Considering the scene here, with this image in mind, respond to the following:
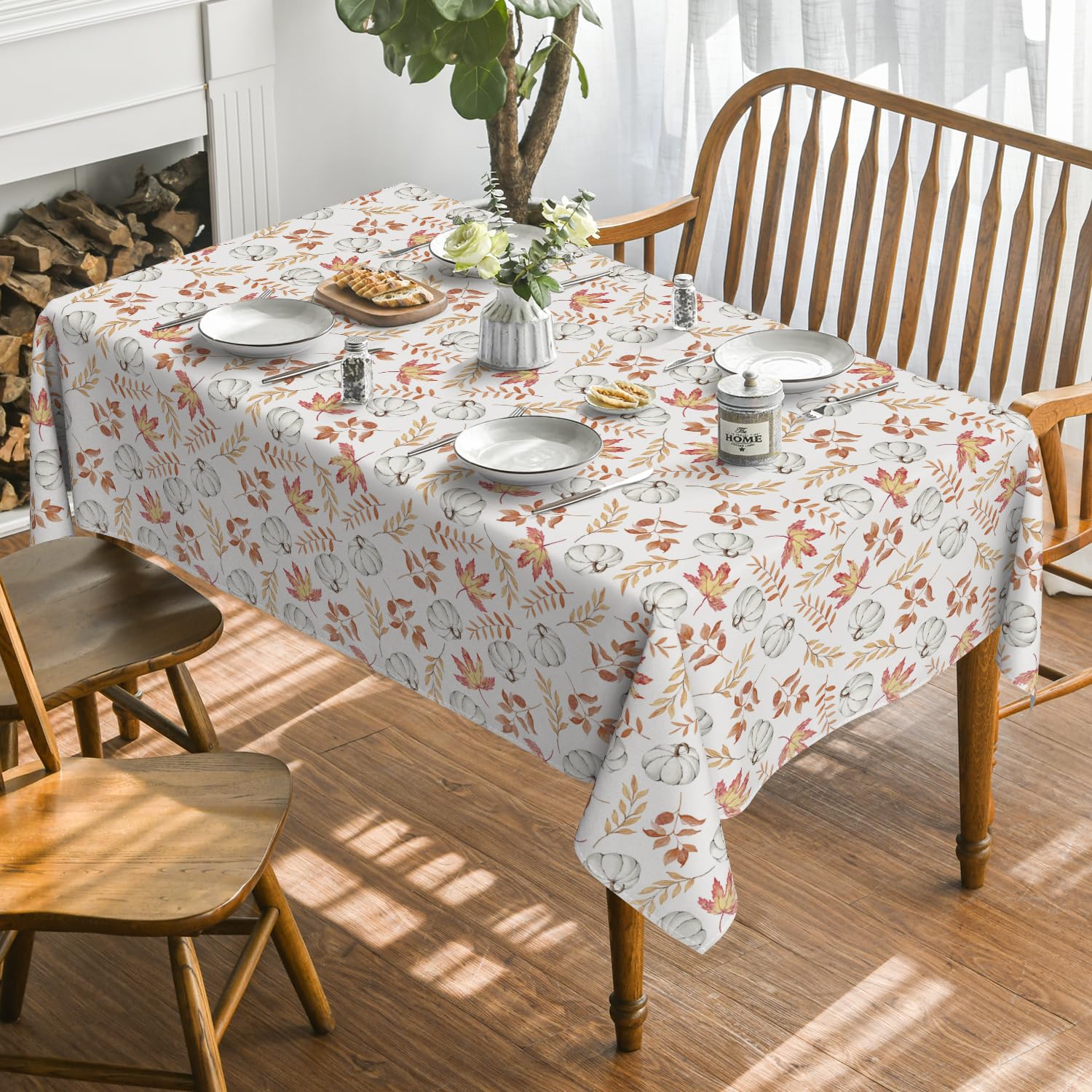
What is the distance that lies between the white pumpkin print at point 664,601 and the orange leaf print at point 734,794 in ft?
0.80

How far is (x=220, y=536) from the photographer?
7.23 ft

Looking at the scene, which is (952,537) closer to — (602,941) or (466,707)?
(466,707)

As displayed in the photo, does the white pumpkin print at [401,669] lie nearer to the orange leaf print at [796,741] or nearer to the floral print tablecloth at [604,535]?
the floral print tablecloth at [604,535]

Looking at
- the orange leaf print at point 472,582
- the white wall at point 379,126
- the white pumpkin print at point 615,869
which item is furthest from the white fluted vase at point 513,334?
the white wall at point 379,126

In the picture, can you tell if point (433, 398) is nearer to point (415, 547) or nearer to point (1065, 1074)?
point (415, 547)

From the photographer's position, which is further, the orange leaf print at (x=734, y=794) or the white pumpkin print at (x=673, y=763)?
the orange leaf print at (x=734, y=794)

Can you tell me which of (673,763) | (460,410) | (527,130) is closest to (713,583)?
(673,763)

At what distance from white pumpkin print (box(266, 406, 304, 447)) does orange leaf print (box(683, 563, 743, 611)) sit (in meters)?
0.61

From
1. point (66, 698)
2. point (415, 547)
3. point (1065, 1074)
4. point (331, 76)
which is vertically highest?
point (331, 76)

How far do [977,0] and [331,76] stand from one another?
1.53 meters

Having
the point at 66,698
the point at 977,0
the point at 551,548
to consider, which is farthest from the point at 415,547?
the point at 977,0

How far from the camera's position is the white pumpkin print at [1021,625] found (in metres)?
2.09

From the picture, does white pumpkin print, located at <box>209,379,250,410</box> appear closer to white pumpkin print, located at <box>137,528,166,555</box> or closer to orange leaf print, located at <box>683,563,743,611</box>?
white pumpkin print, located at <box>137,528,166,555</box>

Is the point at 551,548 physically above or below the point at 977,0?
below
